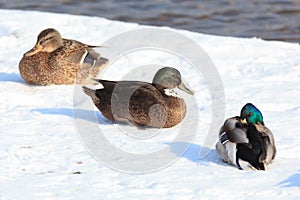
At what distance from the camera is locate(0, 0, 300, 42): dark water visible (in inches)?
462

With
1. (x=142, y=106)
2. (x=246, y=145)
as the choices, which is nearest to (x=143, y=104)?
(x=142, y=106)

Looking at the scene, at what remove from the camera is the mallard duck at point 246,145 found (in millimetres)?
5344

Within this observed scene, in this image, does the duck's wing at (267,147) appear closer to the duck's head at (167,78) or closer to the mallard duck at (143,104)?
the mallard duck at (143,104)

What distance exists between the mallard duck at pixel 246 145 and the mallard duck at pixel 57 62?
2.31m

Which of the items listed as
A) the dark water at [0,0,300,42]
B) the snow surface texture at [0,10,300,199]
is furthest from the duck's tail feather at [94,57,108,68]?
the dark water at [0,0,300,42]

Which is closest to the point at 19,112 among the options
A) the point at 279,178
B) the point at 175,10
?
the point at 279,178

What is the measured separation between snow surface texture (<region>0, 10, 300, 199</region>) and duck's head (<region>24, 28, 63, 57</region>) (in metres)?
0.35

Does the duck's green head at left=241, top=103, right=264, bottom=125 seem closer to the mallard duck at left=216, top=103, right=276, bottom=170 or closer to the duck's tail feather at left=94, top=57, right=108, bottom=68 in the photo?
the mallard duck at left=216, top=103, right=276, bottom=170

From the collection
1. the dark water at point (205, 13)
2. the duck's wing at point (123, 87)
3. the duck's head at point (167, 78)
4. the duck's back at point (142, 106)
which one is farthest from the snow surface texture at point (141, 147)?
the dark water at point (205, 13)

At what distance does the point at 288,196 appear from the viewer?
197 inches

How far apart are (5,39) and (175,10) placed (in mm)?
4374

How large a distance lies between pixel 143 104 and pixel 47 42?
1711 mm

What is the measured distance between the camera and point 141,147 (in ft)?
19.3

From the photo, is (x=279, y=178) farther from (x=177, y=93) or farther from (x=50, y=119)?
(x=50, y=119)
